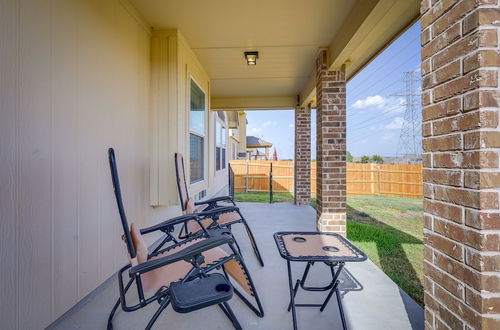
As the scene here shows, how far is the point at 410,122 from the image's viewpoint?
1043 cm

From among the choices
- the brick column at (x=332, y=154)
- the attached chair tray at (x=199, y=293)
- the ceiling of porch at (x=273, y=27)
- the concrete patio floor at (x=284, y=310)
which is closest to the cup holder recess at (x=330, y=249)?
the concrete patio floor at (x=284, y=310)

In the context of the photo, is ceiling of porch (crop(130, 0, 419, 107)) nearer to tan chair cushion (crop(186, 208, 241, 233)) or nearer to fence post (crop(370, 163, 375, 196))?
tan chair cushion (crop(186, 208, 241, 233))

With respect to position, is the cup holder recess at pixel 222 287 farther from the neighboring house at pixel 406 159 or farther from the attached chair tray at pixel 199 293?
the neighboring house at pixel 406 159

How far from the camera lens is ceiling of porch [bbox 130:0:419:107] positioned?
2.43 m

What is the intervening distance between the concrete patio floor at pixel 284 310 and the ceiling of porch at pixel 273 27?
99.8 inches

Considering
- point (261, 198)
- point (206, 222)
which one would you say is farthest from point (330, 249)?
point (261, 198)

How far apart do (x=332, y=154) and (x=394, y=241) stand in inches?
69.7

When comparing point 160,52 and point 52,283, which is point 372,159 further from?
point 52,283

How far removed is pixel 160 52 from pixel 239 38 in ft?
3.41

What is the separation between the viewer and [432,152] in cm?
105

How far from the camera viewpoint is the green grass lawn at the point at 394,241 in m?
2.46

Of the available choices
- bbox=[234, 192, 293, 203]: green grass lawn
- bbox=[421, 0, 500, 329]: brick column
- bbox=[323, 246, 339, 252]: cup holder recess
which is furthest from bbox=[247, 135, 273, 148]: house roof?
→ bbox=[421, 0, 500, 329]: brick column

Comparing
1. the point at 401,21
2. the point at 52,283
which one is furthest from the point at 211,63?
the point at 52,283

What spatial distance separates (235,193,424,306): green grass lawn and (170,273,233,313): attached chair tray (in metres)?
1.82
